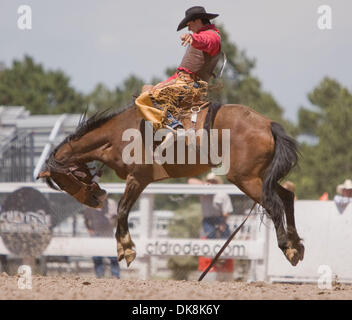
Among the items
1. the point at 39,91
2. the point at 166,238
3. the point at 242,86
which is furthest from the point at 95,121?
the point at 39,91

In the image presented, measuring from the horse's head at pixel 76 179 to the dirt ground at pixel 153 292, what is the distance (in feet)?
3.32

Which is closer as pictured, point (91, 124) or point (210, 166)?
point (210, 166)

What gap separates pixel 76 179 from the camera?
7699mm

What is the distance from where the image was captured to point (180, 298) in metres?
5.59

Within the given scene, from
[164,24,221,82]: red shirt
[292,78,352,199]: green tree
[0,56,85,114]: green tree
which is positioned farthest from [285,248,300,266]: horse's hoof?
[0,56,85,114]: green tree

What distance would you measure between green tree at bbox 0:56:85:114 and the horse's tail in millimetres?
31847

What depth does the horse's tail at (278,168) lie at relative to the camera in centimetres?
692

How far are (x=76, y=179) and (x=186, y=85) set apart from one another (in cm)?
158

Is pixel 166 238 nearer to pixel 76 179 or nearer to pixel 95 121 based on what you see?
pixel 76 179

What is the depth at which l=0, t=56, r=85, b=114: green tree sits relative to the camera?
38000mm

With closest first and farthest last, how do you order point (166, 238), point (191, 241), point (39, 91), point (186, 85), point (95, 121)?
point (186, 85), point (95, 121), point (191, 241), point (166, 238), point (39, 91)

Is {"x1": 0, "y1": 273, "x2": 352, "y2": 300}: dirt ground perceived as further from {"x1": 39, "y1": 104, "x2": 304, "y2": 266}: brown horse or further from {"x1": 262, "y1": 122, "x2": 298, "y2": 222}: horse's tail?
{"x1": 262, "y1": 122, "x2": 298, "y2": 222}: horse's tail

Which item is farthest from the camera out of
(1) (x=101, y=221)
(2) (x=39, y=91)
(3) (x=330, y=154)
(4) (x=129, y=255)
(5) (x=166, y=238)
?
(2) (x=39, y=91)

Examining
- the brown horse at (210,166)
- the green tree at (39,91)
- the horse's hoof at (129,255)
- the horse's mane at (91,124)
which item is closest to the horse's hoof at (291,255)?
the brown horse at (210,166)
